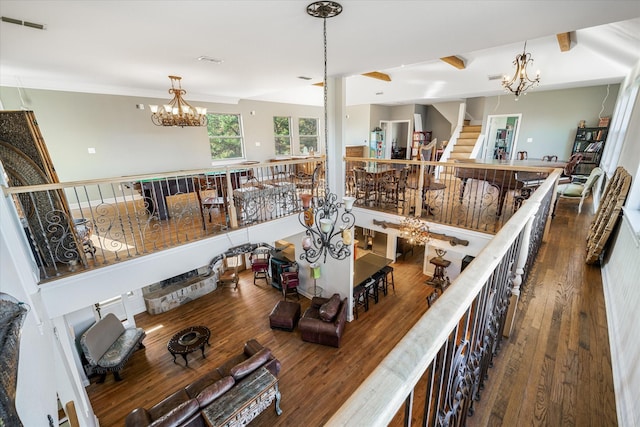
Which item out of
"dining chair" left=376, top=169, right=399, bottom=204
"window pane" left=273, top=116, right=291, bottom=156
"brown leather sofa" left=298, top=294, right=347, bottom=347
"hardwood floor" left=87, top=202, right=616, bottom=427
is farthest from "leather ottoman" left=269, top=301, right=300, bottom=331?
"window pane" left=273, top=116, right=291, bottom=156

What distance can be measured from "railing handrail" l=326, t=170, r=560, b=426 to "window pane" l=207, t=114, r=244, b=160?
825cm

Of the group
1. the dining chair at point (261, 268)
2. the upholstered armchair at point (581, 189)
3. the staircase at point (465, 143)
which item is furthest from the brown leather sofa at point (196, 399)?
the staircase at point (465, 143)

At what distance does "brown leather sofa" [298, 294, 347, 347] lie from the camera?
548 cm

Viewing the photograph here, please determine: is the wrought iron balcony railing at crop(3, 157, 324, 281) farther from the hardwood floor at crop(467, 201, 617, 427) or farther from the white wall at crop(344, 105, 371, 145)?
the white wall at crop(344, 105, 371, 145)

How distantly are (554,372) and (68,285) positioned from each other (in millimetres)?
4721

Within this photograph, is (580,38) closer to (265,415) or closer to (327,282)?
(327,282)

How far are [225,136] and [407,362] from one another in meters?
8.59

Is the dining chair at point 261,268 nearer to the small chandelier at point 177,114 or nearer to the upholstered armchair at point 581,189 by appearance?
the small chandelier at point 177,114

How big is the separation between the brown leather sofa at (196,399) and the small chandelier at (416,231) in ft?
10.8

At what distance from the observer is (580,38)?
16.6 ft

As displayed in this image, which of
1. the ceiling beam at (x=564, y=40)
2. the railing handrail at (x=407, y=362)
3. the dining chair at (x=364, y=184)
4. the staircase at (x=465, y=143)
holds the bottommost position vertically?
the dining chair at (x=364, y=184)

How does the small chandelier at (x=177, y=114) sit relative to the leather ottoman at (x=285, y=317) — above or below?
above

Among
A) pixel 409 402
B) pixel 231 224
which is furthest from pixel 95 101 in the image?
pixel 409 402

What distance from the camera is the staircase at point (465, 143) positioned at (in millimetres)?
8297
